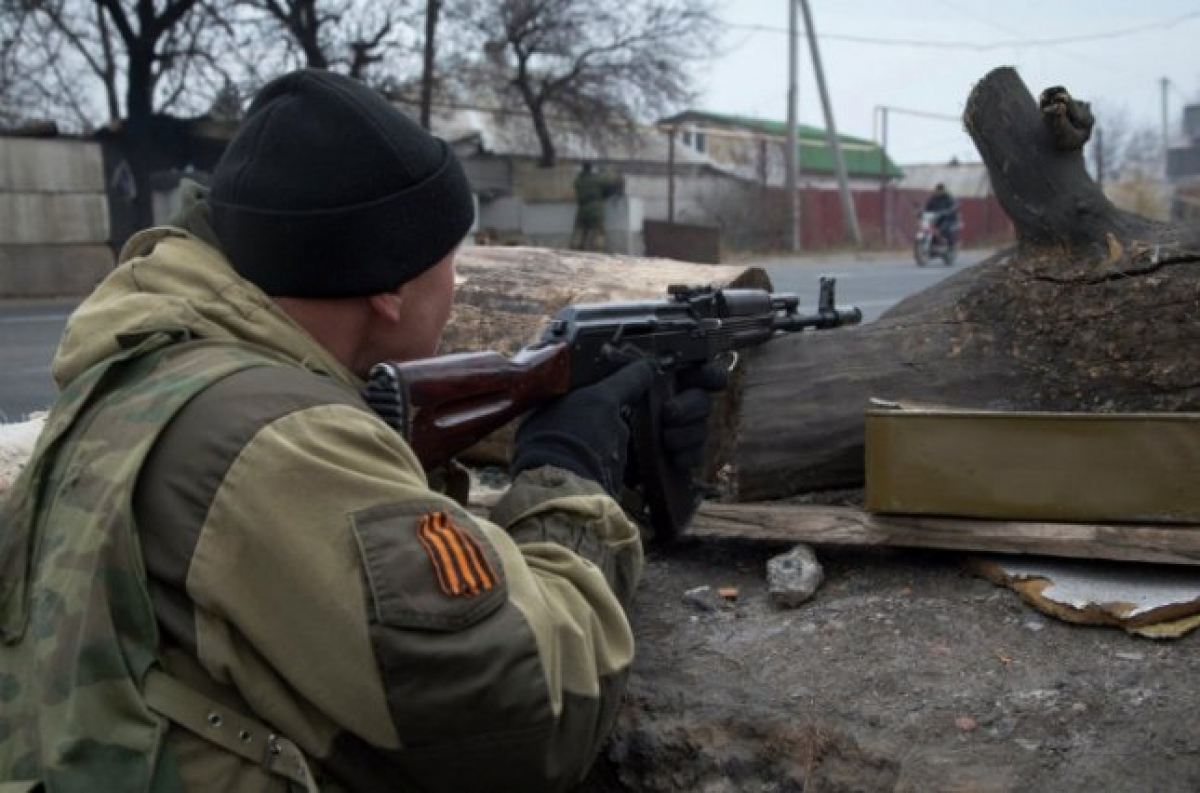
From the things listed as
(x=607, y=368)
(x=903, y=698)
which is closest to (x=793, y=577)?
(x=903, y=698)

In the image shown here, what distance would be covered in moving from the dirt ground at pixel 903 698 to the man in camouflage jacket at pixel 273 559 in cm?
67

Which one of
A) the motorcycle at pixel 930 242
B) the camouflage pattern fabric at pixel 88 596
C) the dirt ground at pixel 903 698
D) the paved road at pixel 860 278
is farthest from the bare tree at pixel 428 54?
the camouflage pattern fabric at pixel 88 596

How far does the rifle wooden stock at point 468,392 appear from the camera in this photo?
A: 192cm

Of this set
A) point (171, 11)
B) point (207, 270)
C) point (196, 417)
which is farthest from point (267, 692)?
point (171, 11)

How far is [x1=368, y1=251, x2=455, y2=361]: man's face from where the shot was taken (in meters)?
→ 1.75

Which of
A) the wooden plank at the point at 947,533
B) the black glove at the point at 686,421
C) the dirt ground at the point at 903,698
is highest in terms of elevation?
the black glove at the point at 686,421

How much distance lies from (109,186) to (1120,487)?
19241 mm

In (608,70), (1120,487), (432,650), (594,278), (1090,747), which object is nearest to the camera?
(432,650)

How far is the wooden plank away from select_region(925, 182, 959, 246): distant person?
18869mm

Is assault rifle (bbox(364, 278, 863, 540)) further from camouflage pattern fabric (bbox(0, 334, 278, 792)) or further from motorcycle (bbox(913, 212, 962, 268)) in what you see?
motorcycle (bbox(913, 212, 962, 268))

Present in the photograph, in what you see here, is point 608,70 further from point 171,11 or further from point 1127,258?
point 1127,258

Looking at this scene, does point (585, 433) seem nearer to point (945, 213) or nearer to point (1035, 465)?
point (1035, 465)

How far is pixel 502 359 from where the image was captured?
219cm

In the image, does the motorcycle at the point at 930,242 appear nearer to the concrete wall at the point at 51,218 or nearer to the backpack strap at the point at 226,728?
the concrete wall at the point at 51,218
